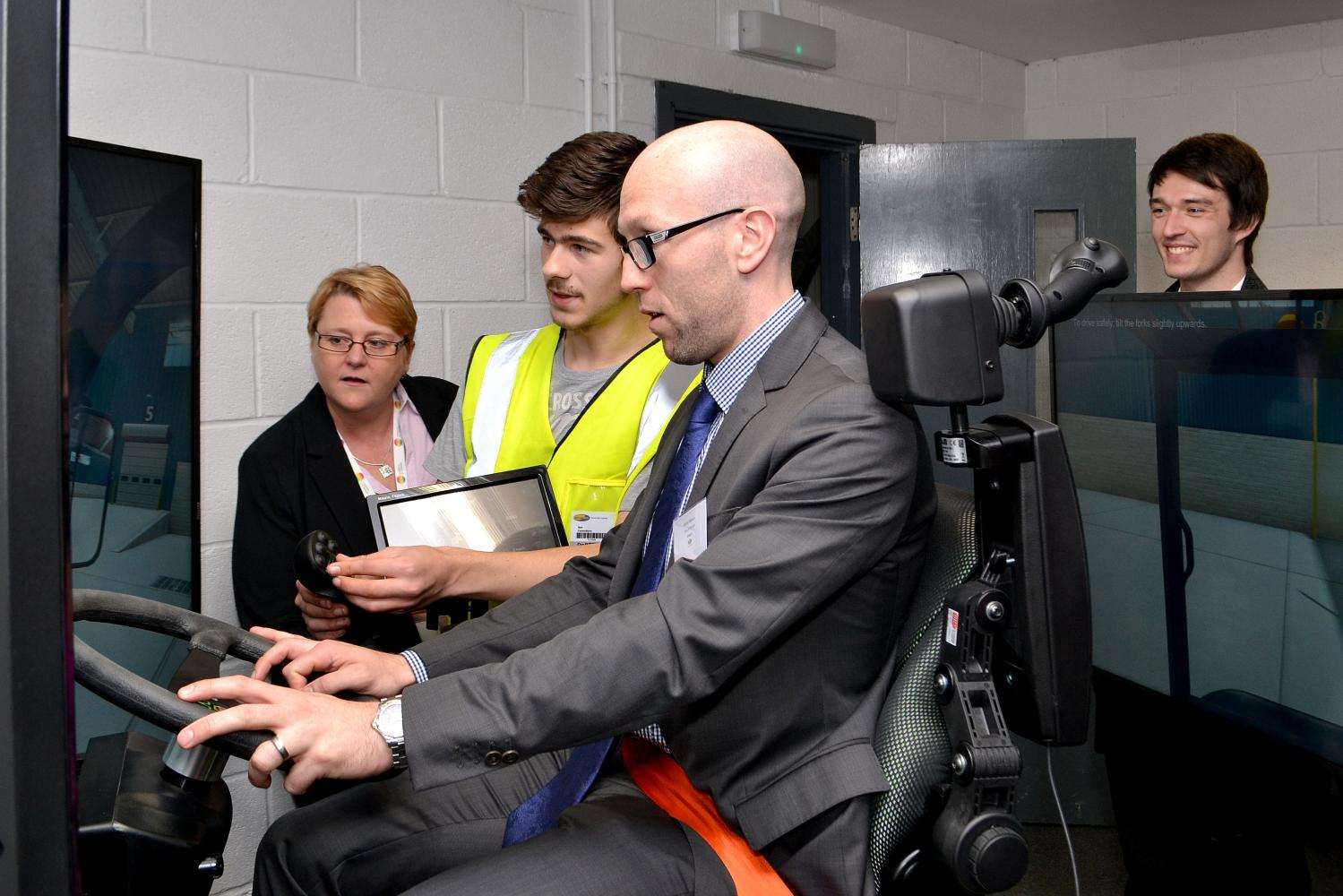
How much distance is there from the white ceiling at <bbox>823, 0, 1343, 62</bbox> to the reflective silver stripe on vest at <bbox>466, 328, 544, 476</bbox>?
2.39 metres

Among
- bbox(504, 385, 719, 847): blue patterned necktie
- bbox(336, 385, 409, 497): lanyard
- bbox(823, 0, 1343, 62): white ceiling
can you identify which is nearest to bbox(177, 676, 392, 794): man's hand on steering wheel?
bbox(504, 385, 719, 847): blue patterned necktie

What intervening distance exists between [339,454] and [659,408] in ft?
2.37

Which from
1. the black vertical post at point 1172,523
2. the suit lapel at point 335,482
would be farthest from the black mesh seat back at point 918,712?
the suit lapel at point 335,482

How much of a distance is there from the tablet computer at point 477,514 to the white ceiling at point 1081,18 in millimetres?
2657

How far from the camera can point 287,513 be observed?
2.22m

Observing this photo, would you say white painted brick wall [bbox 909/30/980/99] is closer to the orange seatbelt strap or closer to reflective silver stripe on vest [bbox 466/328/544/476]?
reflective silver stripe on vest [bbox 466/328/544/476]

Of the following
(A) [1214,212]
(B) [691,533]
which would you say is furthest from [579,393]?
(A) [1214,212]

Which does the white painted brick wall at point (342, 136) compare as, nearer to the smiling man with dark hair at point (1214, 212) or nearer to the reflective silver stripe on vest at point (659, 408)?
the reflective silver stripe on vest at point (659, 408)

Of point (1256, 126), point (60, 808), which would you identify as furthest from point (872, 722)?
point (1256, 126)

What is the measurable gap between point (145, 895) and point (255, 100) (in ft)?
6.28

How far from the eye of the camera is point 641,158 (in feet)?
4.99

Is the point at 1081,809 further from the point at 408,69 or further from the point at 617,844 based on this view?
the point at 408,69

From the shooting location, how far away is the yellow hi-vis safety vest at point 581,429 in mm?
1999

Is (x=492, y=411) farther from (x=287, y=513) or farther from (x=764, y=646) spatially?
(x=764, y=646)
